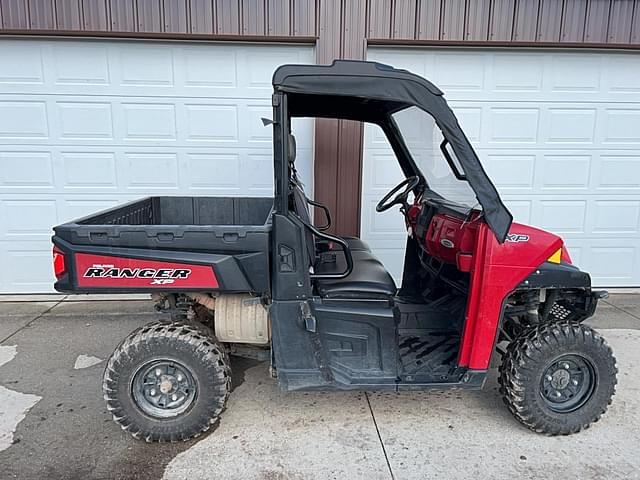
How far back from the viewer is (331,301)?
2449 mm

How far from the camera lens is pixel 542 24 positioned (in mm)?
4316

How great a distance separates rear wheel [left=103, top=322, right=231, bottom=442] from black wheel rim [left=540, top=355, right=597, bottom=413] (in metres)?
1.73

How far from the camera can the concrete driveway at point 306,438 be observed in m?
2.17

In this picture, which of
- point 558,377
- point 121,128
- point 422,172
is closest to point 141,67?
point 121,128

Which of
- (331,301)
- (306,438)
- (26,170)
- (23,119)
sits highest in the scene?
(23,119)

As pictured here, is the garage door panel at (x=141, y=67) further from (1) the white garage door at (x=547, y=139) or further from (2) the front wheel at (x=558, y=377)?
(2) the front wheel at (x=558, y=377)

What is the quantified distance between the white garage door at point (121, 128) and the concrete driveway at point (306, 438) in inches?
73.0

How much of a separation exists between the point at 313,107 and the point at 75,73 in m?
2.76

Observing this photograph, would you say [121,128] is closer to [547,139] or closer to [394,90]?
[394,90]

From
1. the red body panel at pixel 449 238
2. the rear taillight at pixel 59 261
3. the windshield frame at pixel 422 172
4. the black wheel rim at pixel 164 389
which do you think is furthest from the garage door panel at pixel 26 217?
the red body panel at pixel 449 238

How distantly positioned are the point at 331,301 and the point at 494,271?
845mm

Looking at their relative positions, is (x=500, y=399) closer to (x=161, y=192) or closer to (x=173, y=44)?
(x=161, y=192)

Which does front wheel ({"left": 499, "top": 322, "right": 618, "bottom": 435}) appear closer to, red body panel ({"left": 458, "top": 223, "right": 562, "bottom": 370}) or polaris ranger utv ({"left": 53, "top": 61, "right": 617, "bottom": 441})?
polaris ranger utv ({"left": 53, "top": 61, "right": 617, "bottom": 441})

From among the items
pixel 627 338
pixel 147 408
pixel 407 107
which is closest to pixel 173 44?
pixel 407 107
